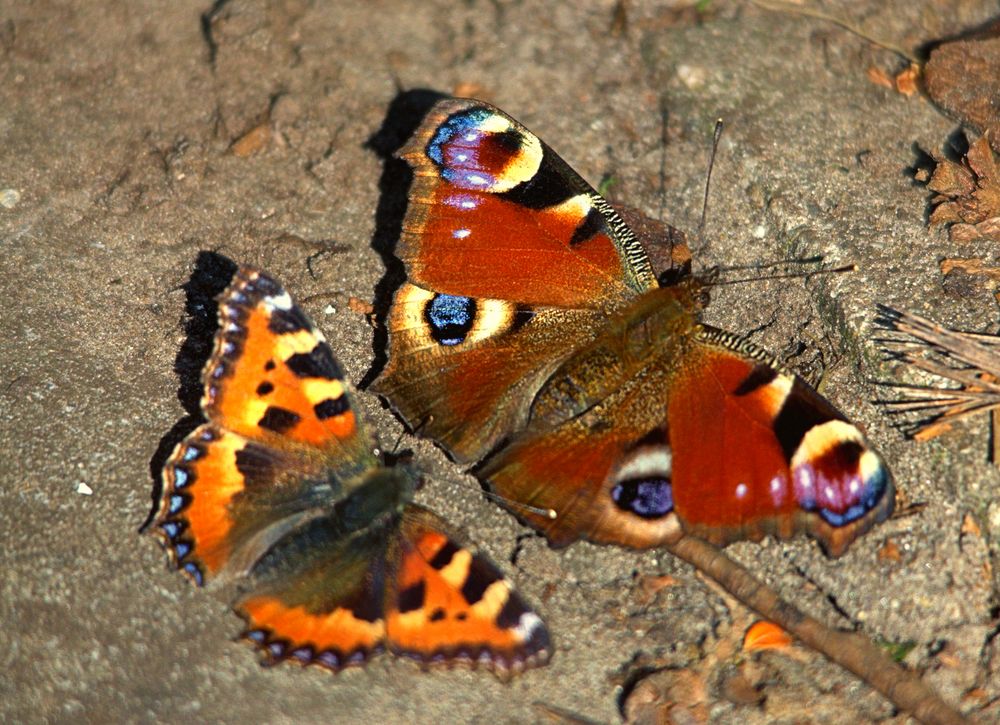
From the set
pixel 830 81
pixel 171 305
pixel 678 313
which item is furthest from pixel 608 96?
pixel 171 305

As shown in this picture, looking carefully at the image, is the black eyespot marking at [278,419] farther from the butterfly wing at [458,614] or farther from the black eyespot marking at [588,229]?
the black eyespot marking at [588,229]

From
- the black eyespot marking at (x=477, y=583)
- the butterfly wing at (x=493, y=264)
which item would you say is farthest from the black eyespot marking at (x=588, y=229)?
the black eyespot marking at (x=477, y=583)

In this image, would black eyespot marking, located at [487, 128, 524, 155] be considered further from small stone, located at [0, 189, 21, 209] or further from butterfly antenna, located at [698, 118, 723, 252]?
small stone, located at [0, 189, 21, 209]

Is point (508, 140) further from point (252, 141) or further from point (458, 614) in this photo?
point (458, 614)

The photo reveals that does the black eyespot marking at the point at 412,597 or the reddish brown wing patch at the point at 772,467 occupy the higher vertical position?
the reddish brown wing patch at the point at 772,467

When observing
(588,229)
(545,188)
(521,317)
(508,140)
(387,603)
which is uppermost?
(508,140)

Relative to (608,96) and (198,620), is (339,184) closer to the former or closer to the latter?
(608,96)

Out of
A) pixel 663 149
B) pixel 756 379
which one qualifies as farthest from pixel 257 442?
pixel 663 149
